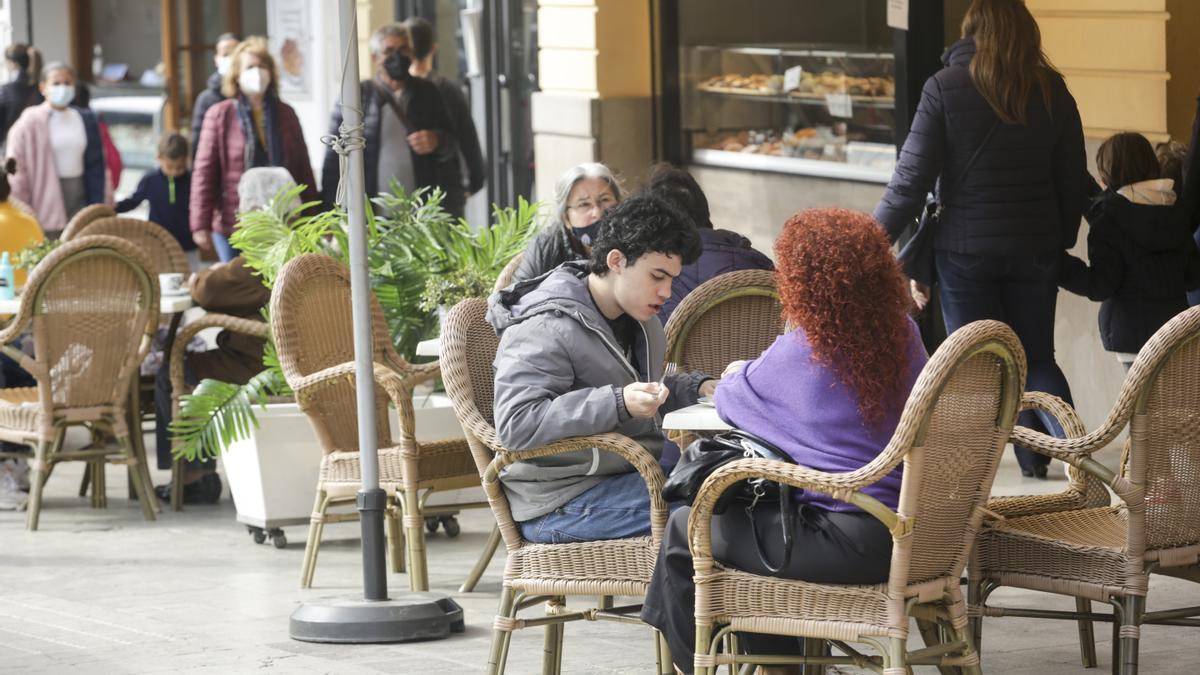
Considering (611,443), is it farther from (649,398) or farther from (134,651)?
(134,651)

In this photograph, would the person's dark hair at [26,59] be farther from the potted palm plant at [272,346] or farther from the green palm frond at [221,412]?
the green palm frond at [221,412]

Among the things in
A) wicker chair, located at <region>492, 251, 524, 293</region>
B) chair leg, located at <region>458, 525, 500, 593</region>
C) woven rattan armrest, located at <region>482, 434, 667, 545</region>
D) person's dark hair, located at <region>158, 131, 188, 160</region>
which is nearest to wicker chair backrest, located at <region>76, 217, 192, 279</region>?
person's dark hair, located at <region>158, 131, 188, 160</region>

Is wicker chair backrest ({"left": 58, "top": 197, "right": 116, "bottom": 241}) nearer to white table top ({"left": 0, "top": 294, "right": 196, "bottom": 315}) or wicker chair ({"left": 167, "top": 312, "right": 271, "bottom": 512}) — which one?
white table top ({"left": 0, "top": 294, "right": 196, "bottom": 315})

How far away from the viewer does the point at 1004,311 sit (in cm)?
762

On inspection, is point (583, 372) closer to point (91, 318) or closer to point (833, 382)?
point (833, 382)

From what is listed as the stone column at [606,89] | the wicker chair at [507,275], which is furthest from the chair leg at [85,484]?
the stone column at [606,89]

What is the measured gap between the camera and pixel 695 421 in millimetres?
4547

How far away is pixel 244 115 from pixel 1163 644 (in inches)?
278

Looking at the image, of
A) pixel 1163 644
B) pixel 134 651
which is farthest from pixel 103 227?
pixel 1163 644

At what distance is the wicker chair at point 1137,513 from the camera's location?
4551 millimetres

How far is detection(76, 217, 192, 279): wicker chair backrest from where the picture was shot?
920cm

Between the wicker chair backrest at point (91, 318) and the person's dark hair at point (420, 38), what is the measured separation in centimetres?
363

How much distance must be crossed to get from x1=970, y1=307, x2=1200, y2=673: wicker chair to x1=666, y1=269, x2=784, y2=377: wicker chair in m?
1.01

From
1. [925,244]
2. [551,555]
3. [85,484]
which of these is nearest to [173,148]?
[85,484]
